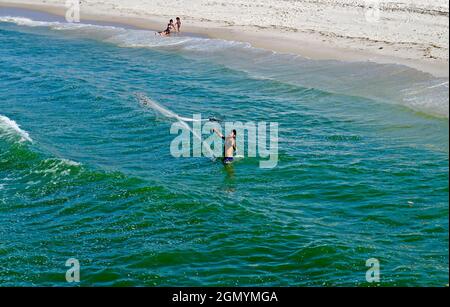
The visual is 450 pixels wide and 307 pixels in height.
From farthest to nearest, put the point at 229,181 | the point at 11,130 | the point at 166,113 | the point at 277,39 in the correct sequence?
the point at 277,39 < the point at 166,113 < the point at 11,130 < the point at 229,181

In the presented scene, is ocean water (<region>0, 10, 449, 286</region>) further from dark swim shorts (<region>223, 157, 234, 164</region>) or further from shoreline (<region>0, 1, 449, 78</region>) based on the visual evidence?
shoreline (<region>0, 1, 449, 78</region>)

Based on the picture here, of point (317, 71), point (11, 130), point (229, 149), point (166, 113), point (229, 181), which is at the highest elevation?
point (317, 71)

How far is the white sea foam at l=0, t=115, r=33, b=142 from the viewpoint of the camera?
31145mm

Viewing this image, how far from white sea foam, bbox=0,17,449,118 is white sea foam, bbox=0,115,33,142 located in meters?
14.8

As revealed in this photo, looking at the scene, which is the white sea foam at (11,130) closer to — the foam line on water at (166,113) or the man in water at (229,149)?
the foam line on water at (166,113)

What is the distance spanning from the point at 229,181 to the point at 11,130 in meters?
12.8

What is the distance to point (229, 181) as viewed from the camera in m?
25.9

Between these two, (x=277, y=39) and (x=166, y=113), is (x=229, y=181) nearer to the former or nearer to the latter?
(x=166, y=113)

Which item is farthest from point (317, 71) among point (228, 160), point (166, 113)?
point (228, 160)

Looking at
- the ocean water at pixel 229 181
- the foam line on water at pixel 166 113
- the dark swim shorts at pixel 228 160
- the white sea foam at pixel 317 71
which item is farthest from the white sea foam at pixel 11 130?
the white sea foam at pixel 317 71

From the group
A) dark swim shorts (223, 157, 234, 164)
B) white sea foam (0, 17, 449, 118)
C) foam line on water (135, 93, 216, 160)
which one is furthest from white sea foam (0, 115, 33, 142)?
white sea foam (0, 17, 449, 118)

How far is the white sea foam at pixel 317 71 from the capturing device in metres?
33.7

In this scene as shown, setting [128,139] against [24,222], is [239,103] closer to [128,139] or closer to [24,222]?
[128,139]
